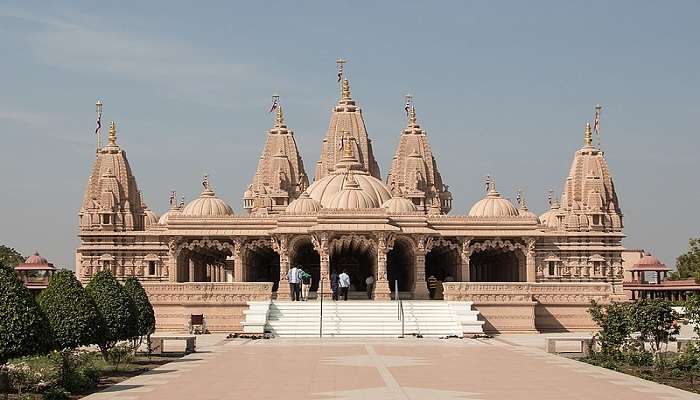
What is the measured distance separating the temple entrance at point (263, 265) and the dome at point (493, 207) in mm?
9775

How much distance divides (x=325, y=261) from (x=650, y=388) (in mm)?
25652

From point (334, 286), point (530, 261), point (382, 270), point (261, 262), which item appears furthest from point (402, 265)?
point (334, 286)

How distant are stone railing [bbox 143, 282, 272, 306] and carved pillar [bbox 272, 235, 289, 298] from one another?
11.1ft

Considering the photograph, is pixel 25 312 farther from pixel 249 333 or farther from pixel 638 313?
pixel 249 333

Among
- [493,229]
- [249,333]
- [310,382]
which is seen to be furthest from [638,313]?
[493,229]

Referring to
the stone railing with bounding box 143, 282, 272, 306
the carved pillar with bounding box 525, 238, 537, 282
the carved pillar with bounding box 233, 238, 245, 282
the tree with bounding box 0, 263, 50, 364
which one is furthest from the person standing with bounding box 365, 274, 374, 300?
the tree with bounding box 0, 263, 50, 364

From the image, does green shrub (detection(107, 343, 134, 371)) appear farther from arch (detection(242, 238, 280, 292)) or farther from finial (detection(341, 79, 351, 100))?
finial (detection(341, 79, 351, 100))

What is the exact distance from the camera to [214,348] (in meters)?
32.6

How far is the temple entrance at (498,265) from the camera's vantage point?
52.0m

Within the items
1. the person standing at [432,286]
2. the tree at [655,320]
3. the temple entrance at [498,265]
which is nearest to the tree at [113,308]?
the tree at [655,320]

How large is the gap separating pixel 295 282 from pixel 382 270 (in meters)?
3.77

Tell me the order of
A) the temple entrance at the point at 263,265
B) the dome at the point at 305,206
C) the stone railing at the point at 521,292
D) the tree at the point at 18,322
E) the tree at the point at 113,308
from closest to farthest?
the tree at the point at 18,322
the tree at the point at 113,308
the stone railing at the point at 521,292
the dome at the point at 305,206
the temple entrance at the point at 263,265

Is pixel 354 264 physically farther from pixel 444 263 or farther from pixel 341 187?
pixel 444 263

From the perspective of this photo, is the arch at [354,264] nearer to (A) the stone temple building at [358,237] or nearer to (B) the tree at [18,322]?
(A) the stone temple building at [358,237]
